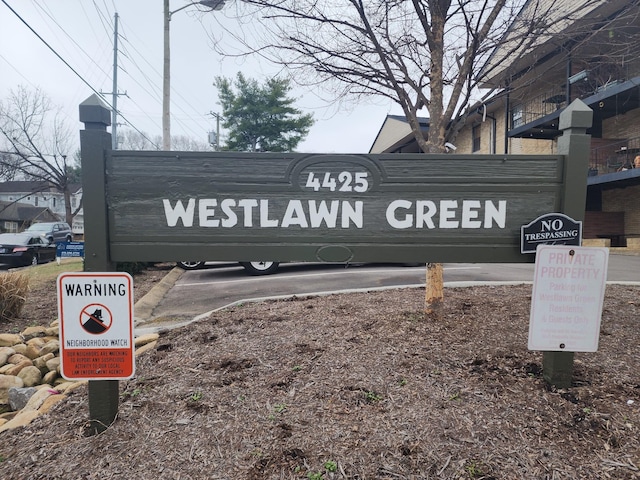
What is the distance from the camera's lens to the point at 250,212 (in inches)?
99.6

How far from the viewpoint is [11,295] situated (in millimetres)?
5621

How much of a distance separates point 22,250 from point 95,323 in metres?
15.6

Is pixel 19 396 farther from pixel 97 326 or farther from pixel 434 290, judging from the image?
pixel 434 290

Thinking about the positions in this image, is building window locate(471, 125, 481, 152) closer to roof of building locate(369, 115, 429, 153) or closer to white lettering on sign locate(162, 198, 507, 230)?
roof of building locate(369, 115, 429, 153)

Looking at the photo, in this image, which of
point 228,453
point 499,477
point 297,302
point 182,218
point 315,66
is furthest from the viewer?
point 297,302

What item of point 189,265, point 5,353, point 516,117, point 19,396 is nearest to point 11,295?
point 5,353

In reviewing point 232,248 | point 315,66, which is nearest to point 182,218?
point 232,248

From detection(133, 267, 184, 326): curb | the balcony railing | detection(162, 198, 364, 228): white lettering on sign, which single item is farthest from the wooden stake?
the balcony railing

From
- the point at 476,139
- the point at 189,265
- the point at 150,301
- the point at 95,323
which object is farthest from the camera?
the point at 476,139

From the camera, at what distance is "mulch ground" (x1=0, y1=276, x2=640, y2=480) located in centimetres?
201

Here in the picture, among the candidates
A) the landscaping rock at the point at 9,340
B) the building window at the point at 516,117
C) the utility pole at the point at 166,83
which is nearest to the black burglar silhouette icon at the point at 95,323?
the landscaping rock at the point at 9,340

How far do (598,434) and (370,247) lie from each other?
1.65 meters

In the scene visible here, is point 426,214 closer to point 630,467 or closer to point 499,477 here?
point 499,477

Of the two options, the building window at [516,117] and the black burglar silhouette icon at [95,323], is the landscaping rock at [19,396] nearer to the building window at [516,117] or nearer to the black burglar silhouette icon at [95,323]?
the black burglar silhouette icon at [95,323]
